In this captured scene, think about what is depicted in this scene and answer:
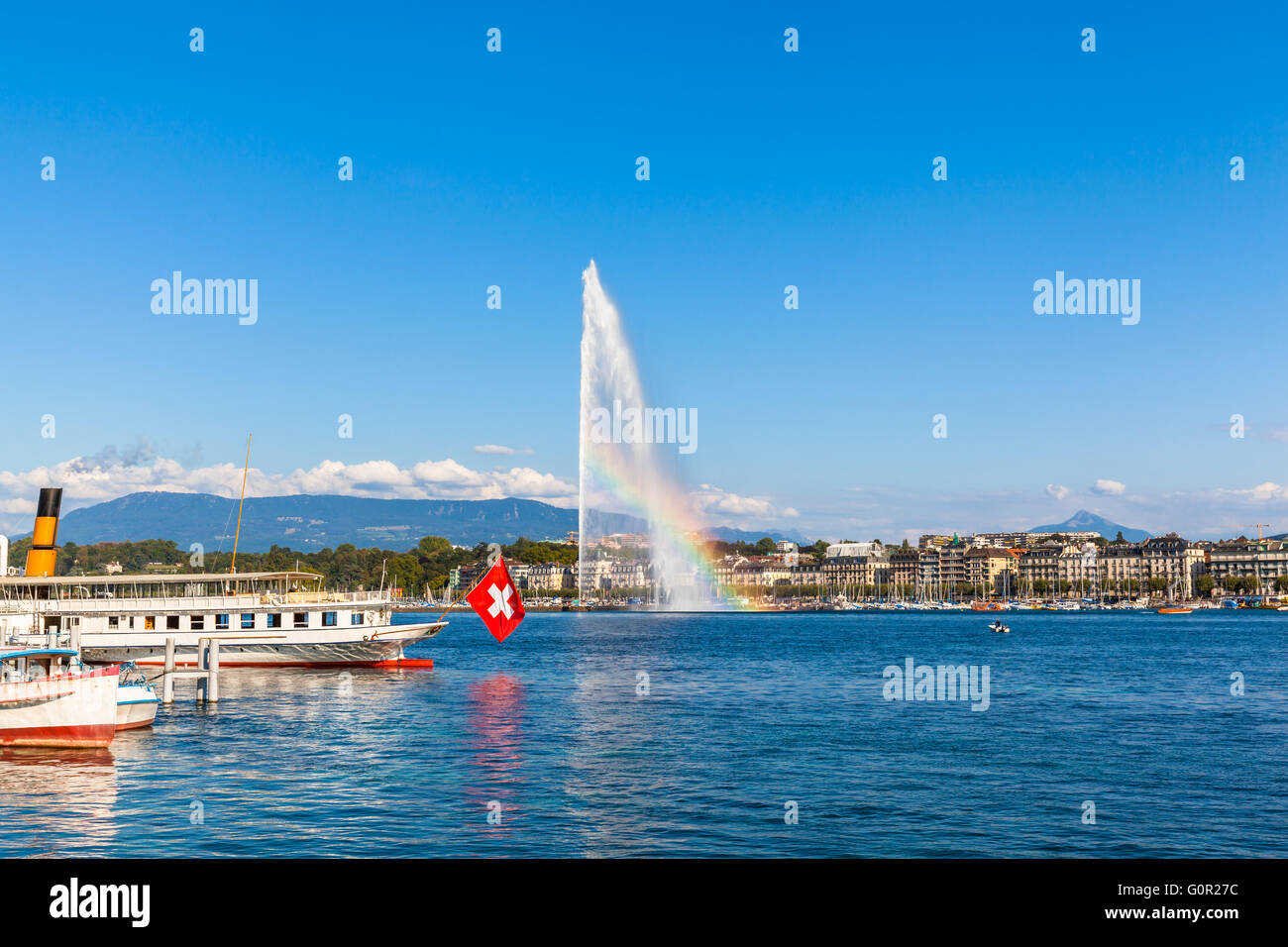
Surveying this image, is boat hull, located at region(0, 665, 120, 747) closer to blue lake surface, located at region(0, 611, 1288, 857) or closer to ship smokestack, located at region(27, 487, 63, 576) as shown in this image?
blue lake surface, located at region(0, 611, 1288, 857)

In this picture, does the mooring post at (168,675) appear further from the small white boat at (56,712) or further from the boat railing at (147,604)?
the boat railing at (147,604)

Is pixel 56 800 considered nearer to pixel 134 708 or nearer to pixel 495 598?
pixel 134 708

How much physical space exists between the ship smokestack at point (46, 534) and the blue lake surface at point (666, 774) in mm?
12197

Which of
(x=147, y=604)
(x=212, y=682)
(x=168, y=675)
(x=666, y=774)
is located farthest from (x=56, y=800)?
(x=147, y=604)

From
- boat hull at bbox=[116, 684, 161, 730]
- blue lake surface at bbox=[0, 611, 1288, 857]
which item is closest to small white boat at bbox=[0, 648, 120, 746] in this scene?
blue lake surface at bbox=[0, 611, 1288, 857]

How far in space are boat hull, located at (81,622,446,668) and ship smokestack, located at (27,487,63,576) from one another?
6.28 metres

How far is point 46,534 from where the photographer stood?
58.5 m

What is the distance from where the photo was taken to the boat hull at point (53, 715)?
98.5 ft

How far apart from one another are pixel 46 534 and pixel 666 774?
45349 mm

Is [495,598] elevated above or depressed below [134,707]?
above
